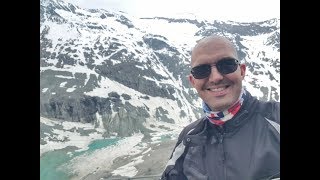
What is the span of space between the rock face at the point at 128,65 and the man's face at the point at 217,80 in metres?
0.08

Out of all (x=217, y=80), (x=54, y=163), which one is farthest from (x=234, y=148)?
(x=54, y=163)

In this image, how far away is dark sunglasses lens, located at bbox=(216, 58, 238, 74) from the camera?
3.44 metres

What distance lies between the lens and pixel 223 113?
353 centimetres

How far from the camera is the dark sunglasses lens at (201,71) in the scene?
347cm

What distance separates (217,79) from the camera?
3.45 meters

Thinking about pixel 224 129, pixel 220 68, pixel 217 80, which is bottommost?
pixel 224 129

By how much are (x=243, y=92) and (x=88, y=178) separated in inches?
60.9

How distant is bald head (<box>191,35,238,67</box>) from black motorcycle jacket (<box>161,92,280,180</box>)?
451mm

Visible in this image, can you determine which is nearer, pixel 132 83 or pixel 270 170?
pixel 270 170

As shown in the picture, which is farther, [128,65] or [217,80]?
[128,65]

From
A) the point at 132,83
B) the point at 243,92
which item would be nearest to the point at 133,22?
the point at 132,83

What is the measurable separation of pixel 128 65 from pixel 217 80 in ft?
2.69

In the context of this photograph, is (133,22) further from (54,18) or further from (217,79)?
(217,79)

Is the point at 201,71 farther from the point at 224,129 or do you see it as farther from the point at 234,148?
the point at 234,148
